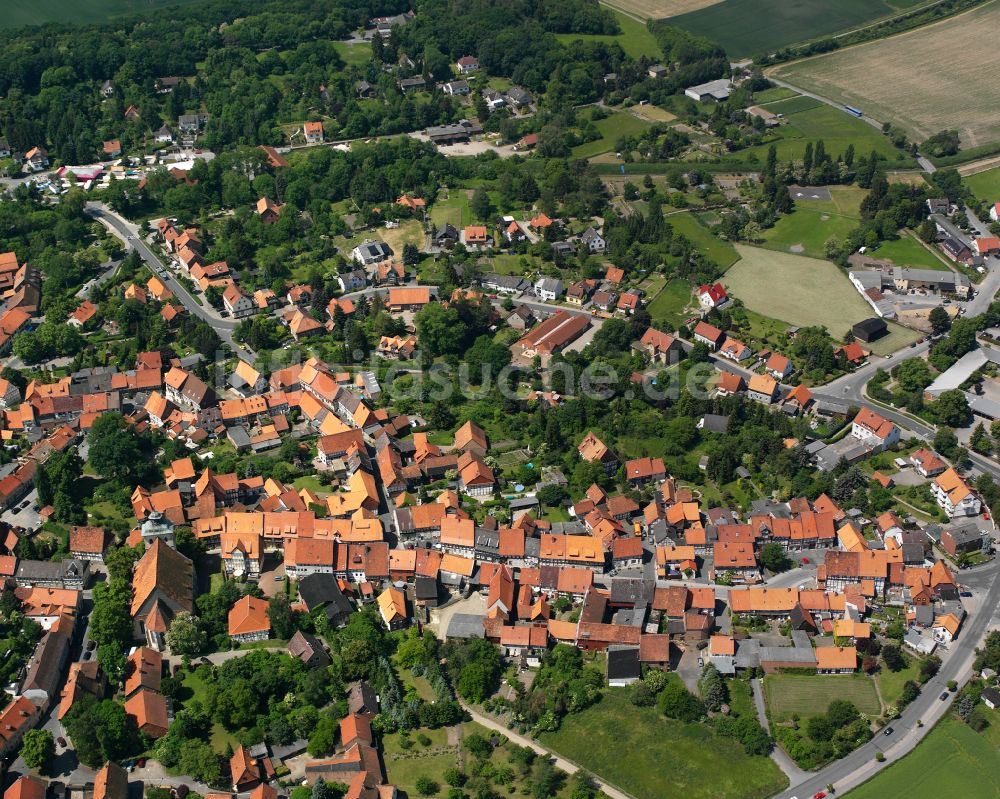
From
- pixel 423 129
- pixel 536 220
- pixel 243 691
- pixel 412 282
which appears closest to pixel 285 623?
pixel 243 691

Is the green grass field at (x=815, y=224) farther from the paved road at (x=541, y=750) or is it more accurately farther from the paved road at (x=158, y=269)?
the paved road at (x=541, y=750)

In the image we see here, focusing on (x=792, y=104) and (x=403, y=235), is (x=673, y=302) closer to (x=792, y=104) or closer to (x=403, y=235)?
(x=403, y=235)

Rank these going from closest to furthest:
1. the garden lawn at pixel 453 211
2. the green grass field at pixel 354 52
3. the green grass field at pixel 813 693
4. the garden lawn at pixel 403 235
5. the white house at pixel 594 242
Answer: the green grass field at pixel 813 693 < the white house at pixel 594 242 < the garden lawn at pixel 403 235 < the garden lawn at pixel 453 211 < the green grass field at pixel 354 52

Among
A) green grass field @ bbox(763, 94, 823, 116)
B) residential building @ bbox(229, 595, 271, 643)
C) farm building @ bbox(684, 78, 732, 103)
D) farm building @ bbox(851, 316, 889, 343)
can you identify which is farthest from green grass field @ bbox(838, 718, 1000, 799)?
farm building @ bbox(684, 78, 732, 103)

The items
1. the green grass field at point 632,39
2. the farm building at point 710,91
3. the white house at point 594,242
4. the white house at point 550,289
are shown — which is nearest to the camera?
the white house at point 550,289

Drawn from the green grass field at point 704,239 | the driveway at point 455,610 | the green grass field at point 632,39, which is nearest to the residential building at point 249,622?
the driveway at point 455,610

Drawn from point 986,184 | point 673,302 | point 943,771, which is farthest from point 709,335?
point 986,184

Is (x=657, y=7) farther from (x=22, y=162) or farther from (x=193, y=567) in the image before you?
(x=193, y=567)

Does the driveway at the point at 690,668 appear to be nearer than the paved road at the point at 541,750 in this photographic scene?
No
